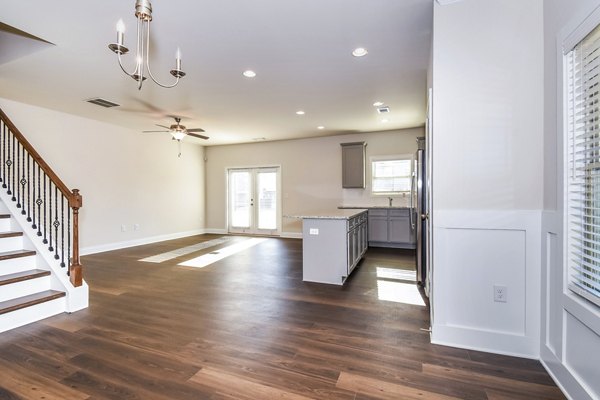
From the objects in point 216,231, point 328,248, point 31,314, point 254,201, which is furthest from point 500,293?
point 216,231

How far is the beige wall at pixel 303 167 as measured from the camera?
6981mm

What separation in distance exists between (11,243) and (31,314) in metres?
0.98

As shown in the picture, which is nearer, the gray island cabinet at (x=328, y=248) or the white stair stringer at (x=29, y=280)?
the white stair stringer at (x=29, y=280)

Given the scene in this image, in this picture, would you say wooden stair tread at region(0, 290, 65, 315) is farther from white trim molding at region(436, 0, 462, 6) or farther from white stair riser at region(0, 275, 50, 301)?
white trim molding at region(436, 0, 462, 6)

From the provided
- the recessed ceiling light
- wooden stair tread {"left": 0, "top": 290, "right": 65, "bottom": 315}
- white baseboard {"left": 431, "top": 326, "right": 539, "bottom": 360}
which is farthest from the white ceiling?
white baseboard {"left": 431, "top": 326, "right": 539, "bottom": 360}

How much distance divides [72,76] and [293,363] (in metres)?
4.34

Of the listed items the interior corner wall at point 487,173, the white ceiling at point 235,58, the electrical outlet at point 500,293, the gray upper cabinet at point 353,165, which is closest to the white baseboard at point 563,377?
the interior corner wall at point 487,173

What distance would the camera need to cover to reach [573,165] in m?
1.68

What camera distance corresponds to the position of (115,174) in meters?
6.16

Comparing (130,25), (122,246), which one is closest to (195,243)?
(122,246)

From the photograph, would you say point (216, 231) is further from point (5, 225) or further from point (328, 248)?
point (328, 248)

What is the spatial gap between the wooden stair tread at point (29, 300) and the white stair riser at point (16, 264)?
0.37m

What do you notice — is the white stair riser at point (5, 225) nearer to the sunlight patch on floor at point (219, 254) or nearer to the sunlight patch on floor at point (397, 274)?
the sunlight patch on floor at point (219, 254)

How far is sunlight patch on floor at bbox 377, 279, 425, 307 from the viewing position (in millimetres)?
3172
